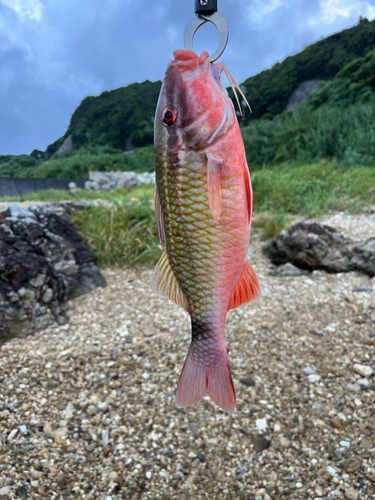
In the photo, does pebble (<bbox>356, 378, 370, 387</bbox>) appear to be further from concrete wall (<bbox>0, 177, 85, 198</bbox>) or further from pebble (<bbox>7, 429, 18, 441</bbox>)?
concrete wall (<bbox>0, 177, 85, 198</bbox>)

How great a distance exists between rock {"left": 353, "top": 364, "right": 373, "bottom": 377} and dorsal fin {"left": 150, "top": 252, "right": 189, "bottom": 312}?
Answer: 245 centimetres

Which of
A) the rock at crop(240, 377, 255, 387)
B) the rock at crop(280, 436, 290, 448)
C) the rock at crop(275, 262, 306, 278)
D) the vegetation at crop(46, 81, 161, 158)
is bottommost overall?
the rock at crop(280, 436, 290, 448)

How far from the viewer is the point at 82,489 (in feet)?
6.63

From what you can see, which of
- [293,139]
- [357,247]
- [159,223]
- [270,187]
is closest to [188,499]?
[159,223]

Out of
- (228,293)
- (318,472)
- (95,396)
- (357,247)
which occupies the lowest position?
(318,472)

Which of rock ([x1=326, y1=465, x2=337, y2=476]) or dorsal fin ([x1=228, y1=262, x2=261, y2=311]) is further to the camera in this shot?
rock ([x1=326, y1=465, x2=337, y2=476])

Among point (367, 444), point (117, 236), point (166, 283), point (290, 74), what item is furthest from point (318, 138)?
point (290, 74)

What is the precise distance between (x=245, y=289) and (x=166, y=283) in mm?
243

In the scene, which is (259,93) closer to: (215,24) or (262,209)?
(262,209)

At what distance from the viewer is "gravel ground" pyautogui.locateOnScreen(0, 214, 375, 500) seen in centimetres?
207

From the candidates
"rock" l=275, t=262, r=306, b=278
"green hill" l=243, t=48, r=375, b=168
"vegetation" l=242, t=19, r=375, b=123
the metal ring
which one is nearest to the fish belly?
the metal ring

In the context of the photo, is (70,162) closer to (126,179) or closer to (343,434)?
(126,179)

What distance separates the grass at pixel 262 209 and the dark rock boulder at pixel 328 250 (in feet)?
3.29

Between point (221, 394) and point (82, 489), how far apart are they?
1552 millimetres
